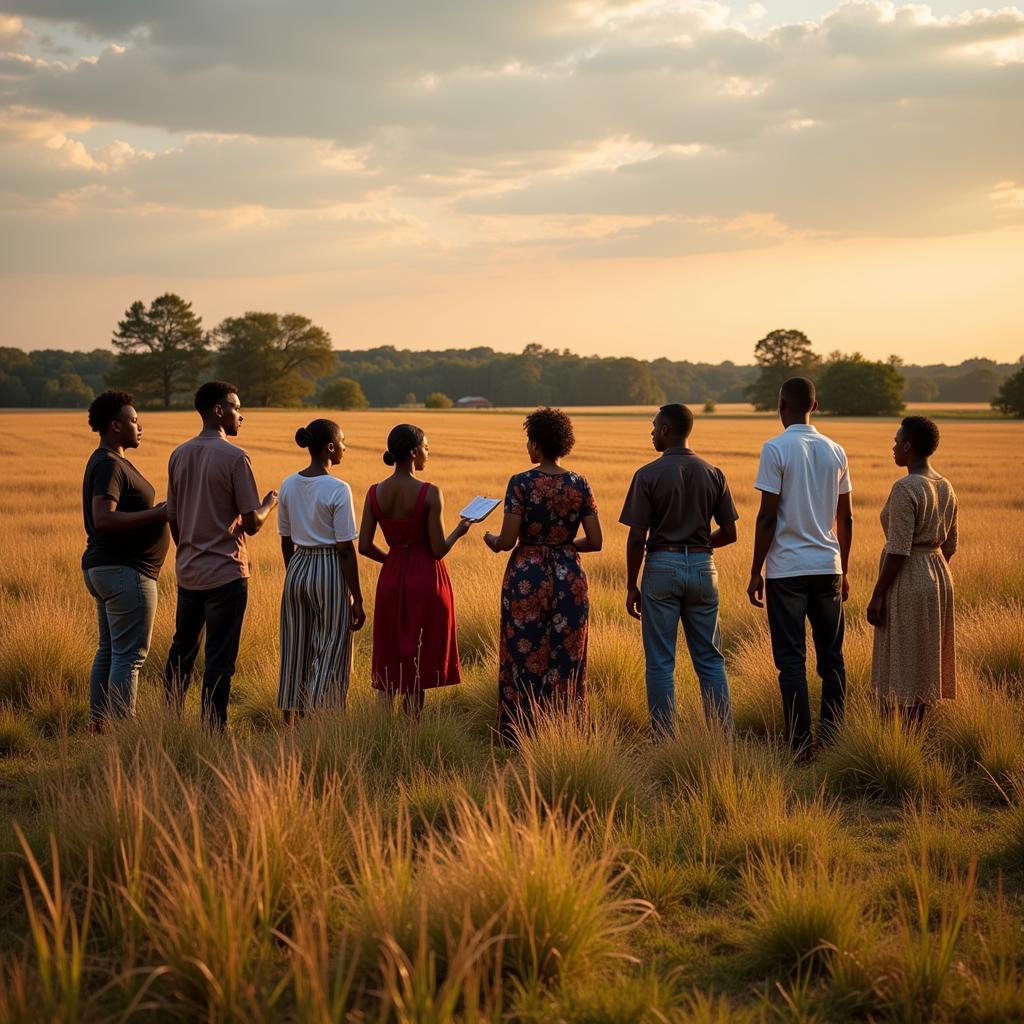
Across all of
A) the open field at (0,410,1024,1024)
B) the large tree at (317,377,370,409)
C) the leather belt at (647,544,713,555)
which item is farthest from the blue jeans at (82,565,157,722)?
the large tree at (317,377,370,409)

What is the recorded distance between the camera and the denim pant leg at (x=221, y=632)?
20.2 feet

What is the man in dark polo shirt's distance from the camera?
5.95m

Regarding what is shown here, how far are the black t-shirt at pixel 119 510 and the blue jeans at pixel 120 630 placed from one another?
65 millimetres

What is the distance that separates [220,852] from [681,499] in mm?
3217

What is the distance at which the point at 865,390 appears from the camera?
345ft

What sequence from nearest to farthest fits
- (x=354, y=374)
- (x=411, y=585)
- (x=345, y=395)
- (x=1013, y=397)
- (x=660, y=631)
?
(x=660, y=631) → (x=411, y=585) → (x=1013, y=397) → (x=345, y=395) → (x=354, y=374)

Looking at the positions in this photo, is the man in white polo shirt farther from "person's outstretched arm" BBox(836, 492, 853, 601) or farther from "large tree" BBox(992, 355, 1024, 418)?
"large tree" BBox(992, 355, 1024, 418)

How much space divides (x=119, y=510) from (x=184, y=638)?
91 centimetres

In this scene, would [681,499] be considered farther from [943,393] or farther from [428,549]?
[943,393]

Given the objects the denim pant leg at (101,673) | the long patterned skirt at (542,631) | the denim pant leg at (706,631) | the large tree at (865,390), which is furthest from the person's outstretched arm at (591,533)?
the large tree at (865,390)

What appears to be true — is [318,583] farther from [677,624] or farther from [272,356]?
[272,356]

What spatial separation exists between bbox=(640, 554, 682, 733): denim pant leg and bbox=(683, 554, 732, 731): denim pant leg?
0.28 feet

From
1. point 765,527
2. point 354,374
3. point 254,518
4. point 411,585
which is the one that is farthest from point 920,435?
point 354,374

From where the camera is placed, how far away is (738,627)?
9641 mm
